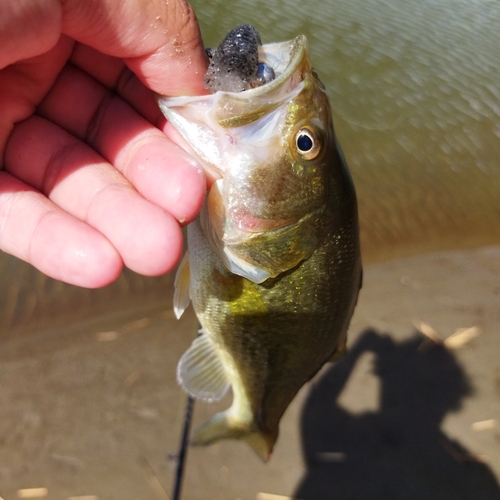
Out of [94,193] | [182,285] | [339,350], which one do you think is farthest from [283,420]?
[94,193]

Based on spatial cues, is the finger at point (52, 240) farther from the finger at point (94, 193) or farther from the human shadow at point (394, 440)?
the human shadow at point (394, 440)

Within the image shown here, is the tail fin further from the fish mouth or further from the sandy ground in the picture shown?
the fish mouth

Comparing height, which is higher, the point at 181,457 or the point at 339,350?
the point at 339,350

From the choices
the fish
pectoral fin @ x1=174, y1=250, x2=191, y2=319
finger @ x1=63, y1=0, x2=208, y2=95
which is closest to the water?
the fish

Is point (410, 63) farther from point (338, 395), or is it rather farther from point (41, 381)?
point (41, 381)

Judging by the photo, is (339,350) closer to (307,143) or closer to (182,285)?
(182,285)

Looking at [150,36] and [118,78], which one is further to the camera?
[118,78]

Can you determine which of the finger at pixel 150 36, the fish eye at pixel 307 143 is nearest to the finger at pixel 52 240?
the finger at pixel 150 36
